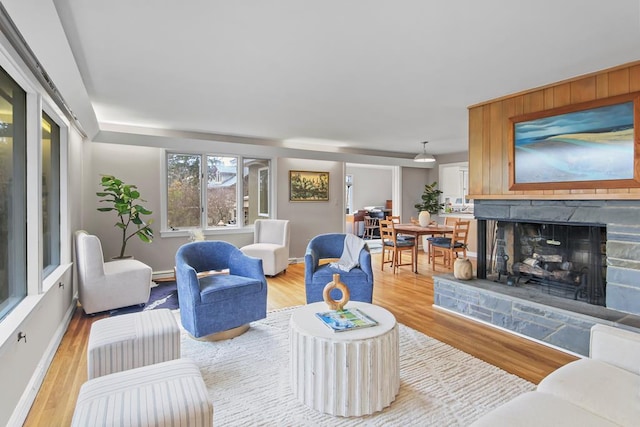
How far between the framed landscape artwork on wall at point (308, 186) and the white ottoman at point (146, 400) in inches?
207

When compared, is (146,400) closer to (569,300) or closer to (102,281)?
(102,281)

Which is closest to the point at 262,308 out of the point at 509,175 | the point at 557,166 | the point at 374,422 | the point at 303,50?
the point at 374,422

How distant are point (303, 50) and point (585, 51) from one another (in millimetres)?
2067

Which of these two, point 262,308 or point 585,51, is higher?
point 585,51

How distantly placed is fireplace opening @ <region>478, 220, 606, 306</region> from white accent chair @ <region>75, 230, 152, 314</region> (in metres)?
3.86

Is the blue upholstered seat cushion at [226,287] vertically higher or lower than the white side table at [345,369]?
higher

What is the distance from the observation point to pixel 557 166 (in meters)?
3.15

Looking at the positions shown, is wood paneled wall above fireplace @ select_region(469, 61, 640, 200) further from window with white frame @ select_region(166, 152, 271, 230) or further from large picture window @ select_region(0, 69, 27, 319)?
large picture window @ select_region(0, 69, 27, 319)

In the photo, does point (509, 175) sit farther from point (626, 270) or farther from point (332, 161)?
point (332, 161)

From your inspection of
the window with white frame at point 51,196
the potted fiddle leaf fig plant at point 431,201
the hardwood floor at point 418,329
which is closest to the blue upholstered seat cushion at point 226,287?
the hardwood floor at point 418,329

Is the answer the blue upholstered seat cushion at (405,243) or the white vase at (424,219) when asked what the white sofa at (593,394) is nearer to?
the blue upholstered seat cushion at (405,243)

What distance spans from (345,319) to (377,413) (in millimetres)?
548

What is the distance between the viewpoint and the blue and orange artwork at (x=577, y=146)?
2766 mm

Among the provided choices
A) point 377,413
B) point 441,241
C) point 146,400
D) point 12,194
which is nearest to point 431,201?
point 441,241
